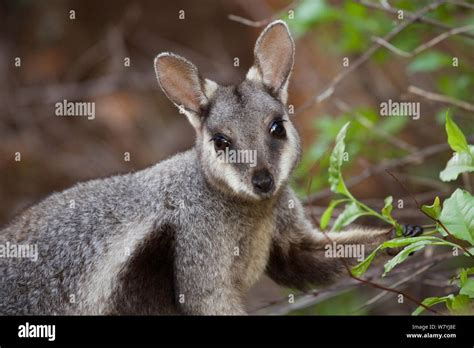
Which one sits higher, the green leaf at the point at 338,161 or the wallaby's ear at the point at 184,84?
the wallaby's ear at the point at 184,84

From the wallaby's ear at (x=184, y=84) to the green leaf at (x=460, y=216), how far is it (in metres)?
2.22

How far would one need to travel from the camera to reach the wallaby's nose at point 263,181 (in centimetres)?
547

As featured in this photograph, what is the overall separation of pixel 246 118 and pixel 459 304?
2.04 m

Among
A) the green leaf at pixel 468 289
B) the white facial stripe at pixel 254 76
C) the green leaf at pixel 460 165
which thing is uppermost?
the white facial stripe at pixel 254 76

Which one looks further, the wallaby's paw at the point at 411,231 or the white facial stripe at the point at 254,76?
the white facial stripe at the point at 254,76

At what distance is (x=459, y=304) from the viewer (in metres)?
4.58

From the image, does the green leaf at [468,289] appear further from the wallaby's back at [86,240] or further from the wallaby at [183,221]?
the wallaby's back at [86,240]

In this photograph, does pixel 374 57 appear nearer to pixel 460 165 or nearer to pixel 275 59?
pixel 275 59

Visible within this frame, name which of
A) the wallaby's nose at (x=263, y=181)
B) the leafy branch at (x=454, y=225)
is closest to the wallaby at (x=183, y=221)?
the wallaby's nose at (x=263, y=181)

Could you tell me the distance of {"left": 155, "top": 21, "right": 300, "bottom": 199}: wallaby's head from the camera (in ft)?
18.3

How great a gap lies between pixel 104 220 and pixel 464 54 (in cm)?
547

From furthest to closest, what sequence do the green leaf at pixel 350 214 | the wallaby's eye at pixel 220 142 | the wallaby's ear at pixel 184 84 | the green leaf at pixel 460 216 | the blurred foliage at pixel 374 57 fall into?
the blurred foliage at pixel 374 57 < the wallaby's ear at pixel 184 84 < the wallaby's eye at pixel 220 142 < the green leaf at pixel 350 214 < the green leaf at pixel 460 216

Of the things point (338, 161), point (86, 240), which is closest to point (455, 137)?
point (338, 161)
